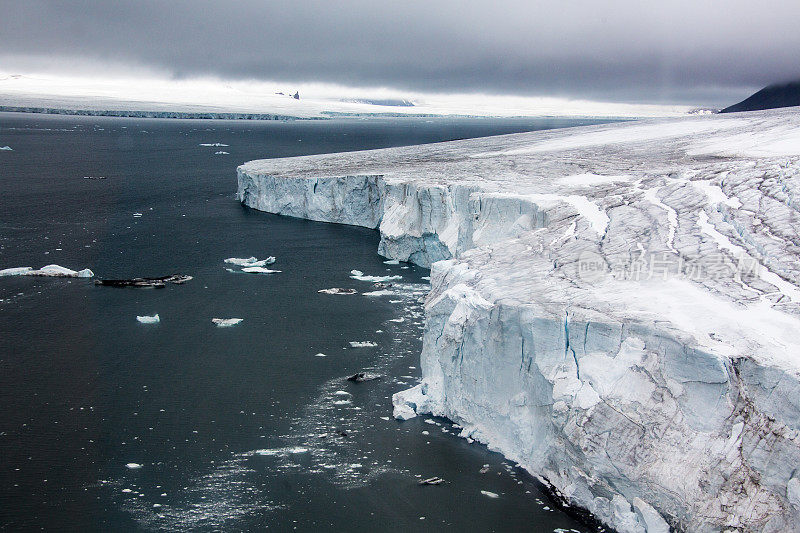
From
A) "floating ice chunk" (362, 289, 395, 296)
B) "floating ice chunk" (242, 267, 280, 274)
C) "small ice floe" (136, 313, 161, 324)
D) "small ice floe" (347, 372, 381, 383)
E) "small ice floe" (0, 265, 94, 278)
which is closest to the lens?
"small ice floe" (347, 372, 381, 383)

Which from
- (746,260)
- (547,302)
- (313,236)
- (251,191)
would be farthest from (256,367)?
(251,191)

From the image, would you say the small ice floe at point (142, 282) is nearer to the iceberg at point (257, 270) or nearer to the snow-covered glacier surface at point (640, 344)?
the iceberg at point (257, 270)

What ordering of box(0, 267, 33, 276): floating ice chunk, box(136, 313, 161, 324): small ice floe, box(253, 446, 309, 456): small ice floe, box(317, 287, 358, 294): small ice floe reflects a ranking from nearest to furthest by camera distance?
box(253, 446, 309, 456): small ice floe → box(136, 313, 161, 324): small ice floe → box(317, 287, 358, 294): small ice floe → box(0, 267, 33, 276): floating ice chunk

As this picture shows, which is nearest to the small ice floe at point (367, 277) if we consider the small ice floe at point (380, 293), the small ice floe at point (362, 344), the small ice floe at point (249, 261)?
the small ice floe at point (380, 293)

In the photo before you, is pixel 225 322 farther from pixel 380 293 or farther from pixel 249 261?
pixel 249 261

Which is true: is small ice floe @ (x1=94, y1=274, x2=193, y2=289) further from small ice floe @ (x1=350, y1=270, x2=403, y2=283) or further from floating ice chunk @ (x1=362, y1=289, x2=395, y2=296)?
floating ice chunk @ (x1=362, y1=289, x2=395, y2=296)

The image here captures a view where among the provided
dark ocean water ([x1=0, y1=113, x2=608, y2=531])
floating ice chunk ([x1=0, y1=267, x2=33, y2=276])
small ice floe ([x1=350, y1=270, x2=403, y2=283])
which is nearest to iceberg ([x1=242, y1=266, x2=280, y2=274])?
dark ocean water ([x1=0, y1=113, x2=608, y2=531])

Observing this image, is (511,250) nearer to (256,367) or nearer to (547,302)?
(547,302)
